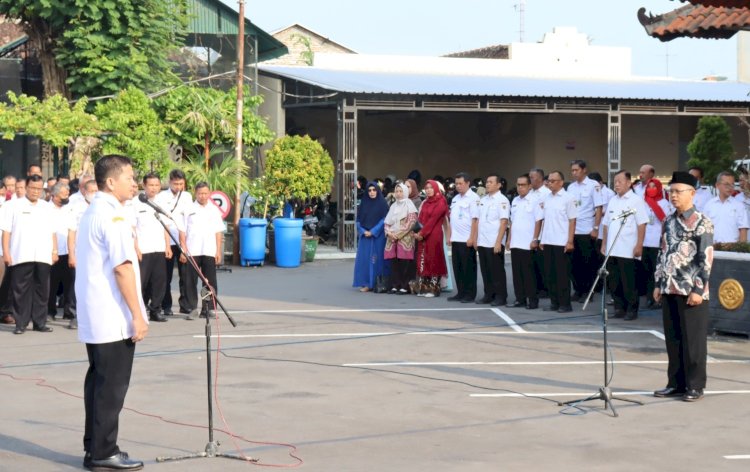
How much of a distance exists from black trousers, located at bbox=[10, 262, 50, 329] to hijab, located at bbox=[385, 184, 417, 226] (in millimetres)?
5955

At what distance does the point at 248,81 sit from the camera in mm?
30156

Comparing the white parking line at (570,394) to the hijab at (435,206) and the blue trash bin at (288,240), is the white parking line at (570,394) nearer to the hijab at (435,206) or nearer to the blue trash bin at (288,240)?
the hijab at (435,206)

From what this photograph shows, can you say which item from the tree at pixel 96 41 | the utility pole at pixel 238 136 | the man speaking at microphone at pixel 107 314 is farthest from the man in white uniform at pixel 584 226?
the tree at pixel 96 41

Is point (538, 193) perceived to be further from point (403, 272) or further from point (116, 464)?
point (116, 464)

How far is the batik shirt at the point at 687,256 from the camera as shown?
9820 millimetres

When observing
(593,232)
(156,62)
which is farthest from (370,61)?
(593,232)

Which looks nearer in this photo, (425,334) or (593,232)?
(425,334)

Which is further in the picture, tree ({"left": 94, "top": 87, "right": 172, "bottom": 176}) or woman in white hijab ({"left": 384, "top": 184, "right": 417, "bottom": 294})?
tree ({"left": 94, "top": 87, "right": 172, "bottom": 176})

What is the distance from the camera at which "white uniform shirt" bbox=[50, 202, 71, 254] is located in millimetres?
14375

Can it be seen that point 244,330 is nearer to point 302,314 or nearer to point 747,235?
point 302,314

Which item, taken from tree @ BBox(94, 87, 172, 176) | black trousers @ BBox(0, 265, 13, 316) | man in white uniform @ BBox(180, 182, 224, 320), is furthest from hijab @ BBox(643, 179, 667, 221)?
tree @ BBox(94, 87, 172, 176)

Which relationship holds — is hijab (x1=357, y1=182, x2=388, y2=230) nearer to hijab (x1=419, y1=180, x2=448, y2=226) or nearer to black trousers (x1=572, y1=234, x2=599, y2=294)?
hijab (x1=419, y1=180, x2=448, y2=226)

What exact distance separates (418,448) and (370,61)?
1144 inches

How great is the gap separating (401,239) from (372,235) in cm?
68
